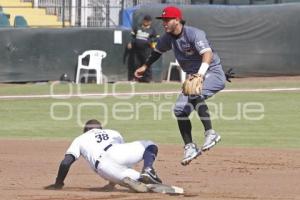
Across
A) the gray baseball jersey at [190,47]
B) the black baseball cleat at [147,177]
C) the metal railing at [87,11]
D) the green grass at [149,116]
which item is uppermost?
the gray baseball jersey at [190,47]

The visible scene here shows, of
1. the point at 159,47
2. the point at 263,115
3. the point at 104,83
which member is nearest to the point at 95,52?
the point at 104,83

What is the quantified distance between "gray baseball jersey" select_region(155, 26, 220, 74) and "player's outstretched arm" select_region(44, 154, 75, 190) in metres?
1.92

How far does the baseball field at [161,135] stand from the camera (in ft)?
31.5

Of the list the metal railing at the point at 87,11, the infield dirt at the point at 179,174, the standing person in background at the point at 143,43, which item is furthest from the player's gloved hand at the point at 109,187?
the metal railing at the point at 87,11

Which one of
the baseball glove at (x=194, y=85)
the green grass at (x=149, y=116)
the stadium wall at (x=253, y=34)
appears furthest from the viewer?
the stadium wall at (x=253, y=34)

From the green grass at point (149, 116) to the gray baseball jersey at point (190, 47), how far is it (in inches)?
171

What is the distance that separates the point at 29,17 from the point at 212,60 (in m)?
18.2

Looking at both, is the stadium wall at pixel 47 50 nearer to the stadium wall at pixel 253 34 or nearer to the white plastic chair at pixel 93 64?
the white plastic chair at pixel 93 64

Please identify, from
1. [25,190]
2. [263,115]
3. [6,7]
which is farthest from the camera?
[6,7]

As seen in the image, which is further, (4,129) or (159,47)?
(4,129)

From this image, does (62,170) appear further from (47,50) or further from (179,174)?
(47,50)

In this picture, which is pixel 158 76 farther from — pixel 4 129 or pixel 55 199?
pixel 55 199

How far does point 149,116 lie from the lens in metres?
17.8

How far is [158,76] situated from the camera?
81.8 feet
